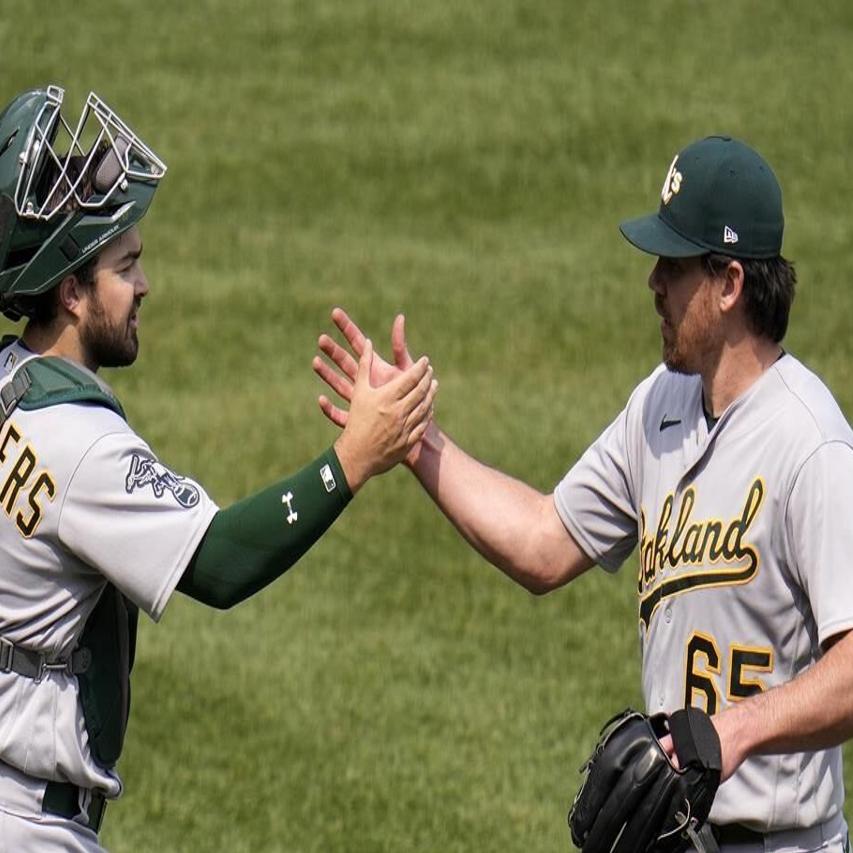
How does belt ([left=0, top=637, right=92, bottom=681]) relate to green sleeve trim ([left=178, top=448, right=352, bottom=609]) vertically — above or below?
below

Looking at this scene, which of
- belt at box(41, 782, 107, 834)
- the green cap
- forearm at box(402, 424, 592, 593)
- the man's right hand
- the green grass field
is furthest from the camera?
the green grass field

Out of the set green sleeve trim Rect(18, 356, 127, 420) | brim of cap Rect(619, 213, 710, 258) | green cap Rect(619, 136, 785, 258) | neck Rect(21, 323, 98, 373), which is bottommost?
green sleeve trim Rect(18, 356, 127, 420)

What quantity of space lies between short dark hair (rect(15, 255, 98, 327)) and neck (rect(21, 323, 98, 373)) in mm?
21

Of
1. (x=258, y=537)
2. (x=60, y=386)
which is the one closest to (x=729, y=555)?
(x=258, y=537)

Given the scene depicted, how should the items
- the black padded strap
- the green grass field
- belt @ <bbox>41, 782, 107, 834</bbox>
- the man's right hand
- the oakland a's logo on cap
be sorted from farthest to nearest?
the green grass field
the oakland a's logo on cap
the man's right hand
belt @ <bbox>41, 782, 107, 834</bbox>
the black padded strap

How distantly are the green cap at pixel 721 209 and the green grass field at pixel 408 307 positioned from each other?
374cm

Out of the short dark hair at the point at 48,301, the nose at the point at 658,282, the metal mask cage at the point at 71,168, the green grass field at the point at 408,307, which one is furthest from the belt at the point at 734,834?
the green grass field at the point at 408,307

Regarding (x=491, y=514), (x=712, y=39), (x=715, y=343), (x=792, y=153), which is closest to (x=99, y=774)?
(x=491, y=514)

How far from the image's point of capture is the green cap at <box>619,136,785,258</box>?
5.15 metres

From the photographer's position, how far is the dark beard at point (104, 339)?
16.5ft

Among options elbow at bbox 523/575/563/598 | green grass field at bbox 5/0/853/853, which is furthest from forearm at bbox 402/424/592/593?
green grass field at bbox 5/0/853/853

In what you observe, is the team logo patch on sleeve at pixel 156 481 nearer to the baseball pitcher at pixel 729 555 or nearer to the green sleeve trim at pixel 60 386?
the green sleeve trim at pixel 60 386

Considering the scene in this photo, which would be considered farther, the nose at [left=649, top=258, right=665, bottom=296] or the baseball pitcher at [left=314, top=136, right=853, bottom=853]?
the nose at [left=649, top=258, right=665, bottom=296]

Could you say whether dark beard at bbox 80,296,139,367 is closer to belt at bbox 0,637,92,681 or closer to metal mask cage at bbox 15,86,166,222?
metal mask cage at bbox 15,86,166,222
